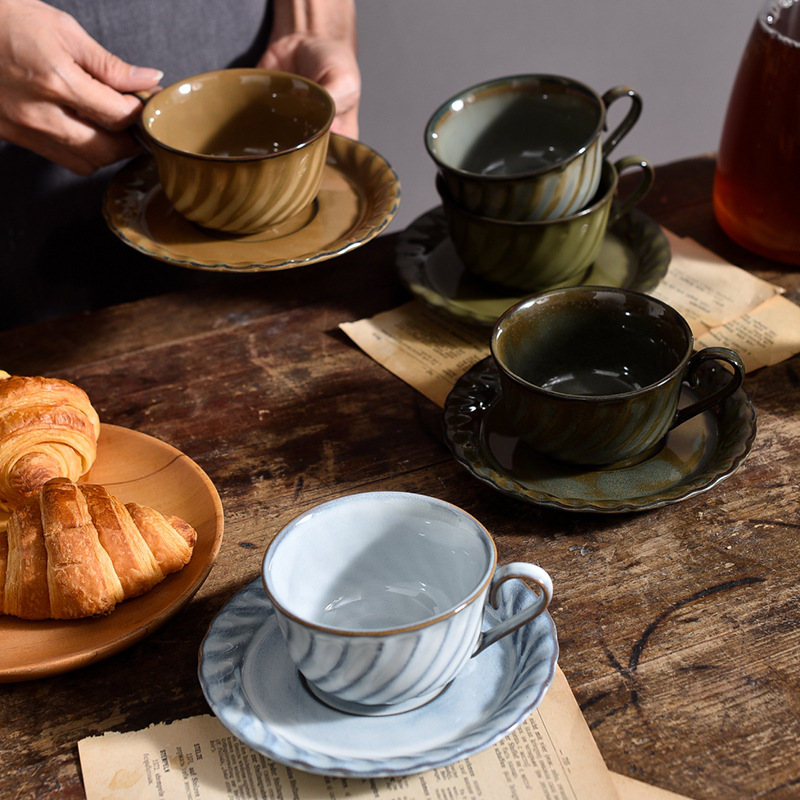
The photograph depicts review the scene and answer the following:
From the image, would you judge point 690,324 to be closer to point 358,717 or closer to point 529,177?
point 529,177

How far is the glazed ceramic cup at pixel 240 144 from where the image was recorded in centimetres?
87

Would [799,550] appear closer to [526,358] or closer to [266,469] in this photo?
[526,358]

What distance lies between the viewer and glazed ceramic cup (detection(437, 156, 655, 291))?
3.15 feet

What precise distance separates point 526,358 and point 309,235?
0.29m

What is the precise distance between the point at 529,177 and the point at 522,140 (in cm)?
20

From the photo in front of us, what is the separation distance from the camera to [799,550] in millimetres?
708

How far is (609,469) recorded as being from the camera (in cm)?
77

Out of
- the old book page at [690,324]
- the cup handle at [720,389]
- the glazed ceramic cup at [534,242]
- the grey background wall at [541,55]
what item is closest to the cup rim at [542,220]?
the glazed ceramic cup at [534,242]

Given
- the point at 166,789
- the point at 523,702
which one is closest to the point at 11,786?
the point at 166,789

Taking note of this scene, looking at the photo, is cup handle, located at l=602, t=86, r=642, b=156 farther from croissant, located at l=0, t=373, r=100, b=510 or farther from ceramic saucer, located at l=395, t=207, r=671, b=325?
croissant, located at l=0, t=373, r=100, b=510

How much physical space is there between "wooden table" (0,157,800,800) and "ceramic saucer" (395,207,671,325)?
0.17 ft

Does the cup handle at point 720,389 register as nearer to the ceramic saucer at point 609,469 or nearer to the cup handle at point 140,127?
the ceramic saucer at point 609,469

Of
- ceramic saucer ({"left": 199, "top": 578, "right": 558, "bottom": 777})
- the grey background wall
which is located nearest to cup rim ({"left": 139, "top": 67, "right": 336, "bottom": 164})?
ceramic saucer ({"left": 199, "top": 578, "right": 558, "bottom": 777})

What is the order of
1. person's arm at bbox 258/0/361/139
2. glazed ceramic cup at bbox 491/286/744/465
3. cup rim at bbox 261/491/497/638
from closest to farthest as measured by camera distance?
cup rim at bbox 261/491/497/638 < glazed ceramic cup at bbox 491/286/744/465 < person's arm at bbox 258/0/361/139
